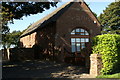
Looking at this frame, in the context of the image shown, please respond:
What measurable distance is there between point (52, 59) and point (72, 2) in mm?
9020

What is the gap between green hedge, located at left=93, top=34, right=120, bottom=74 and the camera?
35.6 ft

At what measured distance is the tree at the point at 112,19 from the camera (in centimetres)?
4106

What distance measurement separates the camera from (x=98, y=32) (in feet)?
80.6

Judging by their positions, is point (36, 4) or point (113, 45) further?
point (36, 4)

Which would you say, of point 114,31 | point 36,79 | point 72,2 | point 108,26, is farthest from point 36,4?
point 108,26

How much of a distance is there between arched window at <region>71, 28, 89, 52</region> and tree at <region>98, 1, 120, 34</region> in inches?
773

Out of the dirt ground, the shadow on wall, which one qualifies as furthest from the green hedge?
the shadow on wall

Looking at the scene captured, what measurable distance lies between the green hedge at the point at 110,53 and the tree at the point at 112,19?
31.0 metres

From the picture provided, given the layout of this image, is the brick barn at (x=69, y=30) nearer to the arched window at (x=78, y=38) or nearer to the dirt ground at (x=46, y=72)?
the arched window at (x=78, y=38)

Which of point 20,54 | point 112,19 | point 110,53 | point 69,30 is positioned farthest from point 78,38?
point 112,19

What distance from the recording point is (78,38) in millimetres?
23469

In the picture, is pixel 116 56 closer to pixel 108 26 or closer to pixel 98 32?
pixel 98 32

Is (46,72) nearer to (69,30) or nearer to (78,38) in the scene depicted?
(69,30)

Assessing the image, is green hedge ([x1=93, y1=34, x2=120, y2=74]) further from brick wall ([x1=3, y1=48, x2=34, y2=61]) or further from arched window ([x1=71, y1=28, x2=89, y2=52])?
brick wall ([x1=3, y1=48, x2=34, y2=61])
